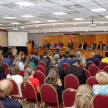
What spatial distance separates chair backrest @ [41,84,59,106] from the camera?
3.41m

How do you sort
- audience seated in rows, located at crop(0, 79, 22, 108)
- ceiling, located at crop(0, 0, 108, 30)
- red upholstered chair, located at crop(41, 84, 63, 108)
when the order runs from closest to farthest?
audience seated in rows, located at crop(0, 79, 22, 108) → red upholstered chair, located at crop(41, 84, 63, 108) → ceiling, located at crop(0, 0, 108, 30)

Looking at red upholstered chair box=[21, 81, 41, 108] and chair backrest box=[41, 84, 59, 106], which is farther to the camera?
red upholstered chair box=[21, 81, 41, 108]

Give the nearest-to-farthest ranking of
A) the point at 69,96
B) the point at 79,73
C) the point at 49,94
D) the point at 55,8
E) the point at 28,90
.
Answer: the point at 69,96 < the point at 49,94 < the point at 28,90 < the point at 79,73 < the point at 55,8

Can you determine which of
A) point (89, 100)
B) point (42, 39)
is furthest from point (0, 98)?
point (42, 39)

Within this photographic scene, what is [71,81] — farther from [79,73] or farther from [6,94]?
[6,94]

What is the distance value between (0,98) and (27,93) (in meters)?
1.54

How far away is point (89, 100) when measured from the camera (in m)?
2.21

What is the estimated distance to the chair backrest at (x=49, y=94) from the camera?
11.2ft

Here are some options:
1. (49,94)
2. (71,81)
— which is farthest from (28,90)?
(71,81)

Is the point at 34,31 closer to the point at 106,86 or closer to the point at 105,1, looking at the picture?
the point at 105,1

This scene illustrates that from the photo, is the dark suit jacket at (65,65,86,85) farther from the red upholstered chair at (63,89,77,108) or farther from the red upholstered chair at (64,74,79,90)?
the red upholstered chair at (63,89,77,108)

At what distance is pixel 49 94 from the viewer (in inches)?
137

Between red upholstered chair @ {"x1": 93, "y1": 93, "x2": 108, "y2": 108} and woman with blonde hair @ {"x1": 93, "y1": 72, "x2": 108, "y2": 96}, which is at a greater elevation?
woman with blonde hair @ {"x1": 93, "y1": 72, "x2": 108, "y2": 96}

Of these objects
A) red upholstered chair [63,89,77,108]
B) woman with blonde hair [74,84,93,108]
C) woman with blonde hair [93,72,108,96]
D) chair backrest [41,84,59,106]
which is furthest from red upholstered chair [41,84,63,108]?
woman with blonde hair [74,84,93,108]
